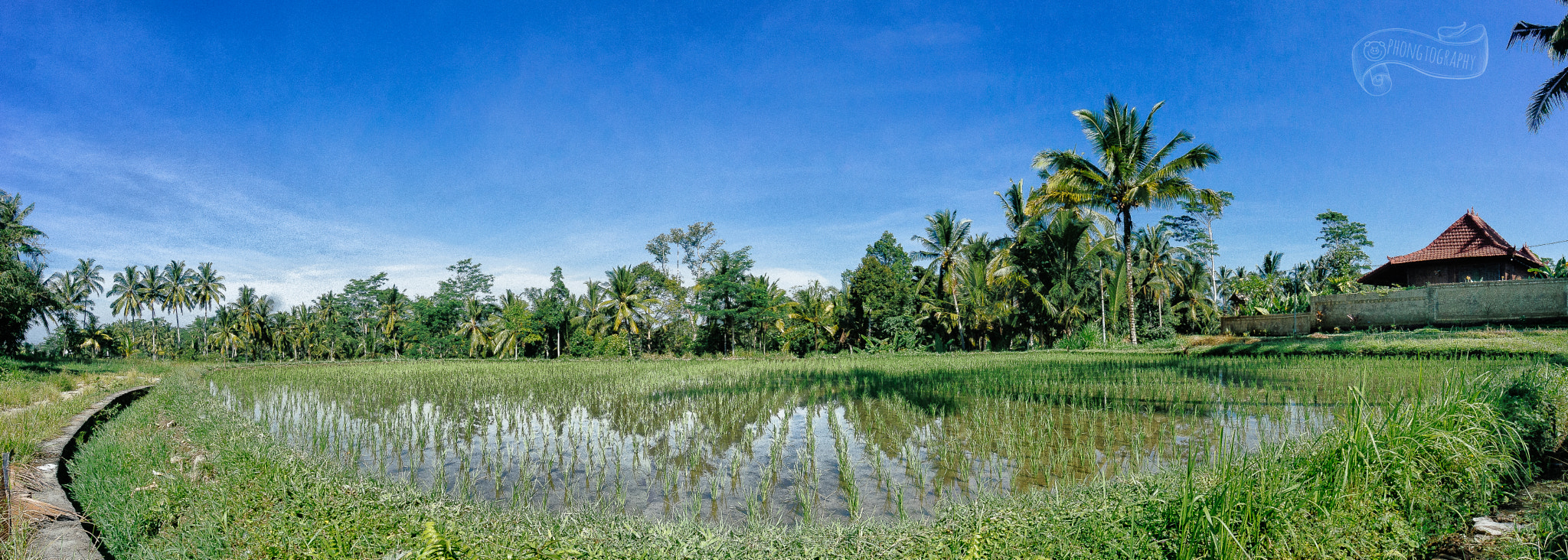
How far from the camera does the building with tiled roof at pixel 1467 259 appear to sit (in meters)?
20.2

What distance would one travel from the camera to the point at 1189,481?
106 inches

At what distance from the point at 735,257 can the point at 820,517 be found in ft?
93.3

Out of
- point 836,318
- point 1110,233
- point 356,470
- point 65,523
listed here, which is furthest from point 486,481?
point 836,318

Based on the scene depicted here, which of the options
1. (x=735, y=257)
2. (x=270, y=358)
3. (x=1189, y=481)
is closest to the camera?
(x=1189, y=481)

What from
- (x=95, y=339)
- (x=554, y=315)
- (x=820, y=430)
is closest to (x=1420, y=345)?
(x=820, y=430)

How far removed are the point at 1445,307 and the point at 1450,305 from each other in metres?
0.12

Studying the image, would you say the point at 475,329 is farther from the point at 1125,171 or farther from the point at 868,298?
the point at 1125,171

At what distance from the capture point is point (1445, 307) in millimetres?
15906

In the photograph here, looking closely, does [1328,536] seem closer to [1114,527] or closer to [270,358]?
[1114,527]

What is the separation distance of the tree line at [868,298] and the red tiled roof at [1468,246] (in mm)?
2118

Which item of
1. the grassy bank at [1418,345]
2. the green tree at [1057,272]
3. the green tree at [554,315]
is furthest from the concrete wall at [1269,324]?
the green tree at [554,315]

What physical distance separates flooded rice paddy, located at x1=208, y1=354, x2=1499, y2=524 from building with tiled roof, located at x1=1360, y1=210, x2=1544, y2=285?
14.8 meters

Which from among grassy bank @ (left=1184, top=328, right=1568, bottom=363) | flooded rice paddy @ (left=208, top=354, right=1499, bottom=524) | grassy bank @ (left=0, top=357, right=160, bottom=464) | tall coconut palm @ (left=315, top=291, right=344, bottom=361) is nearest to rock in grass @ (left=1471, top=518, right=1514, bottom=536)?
flooded rice paddy @ (left=208, top=354, right=1499, bottom=524)

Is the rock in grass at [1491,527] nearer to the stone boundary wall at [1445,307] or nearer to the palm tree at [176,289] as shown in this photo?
the stone boundary wall at [1445,307]
